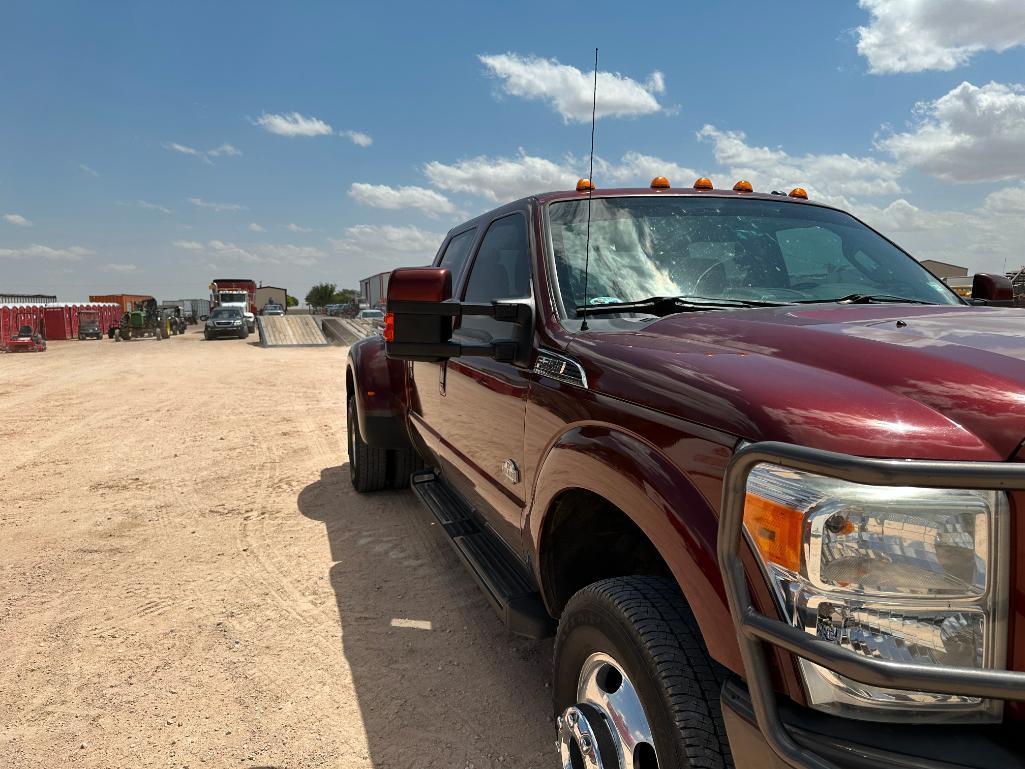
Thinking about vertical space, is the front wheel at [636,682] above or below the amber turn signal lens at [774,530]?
below

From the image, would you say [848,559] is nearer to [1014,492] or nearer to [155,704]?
[1014,492]

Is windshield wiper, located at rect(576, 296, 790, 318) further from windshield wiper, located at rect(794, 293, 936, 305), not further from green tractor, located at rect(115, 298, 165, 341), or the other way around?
green tractor, located at rect(115, 298, 165, 341)

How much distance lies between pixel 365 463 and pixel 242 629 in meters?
2.13

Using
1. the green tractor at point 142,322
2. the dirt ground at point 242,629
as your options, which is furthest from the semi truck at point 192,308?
the dirt ground at point 242,629

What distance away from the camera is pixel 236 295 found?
40375 millimetres

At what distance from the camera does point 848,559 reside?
115 cm

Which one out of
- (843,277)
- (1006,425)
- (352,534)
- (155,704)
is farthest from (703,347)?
(352,534)

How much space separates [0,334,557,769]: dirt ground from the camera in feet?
8.30

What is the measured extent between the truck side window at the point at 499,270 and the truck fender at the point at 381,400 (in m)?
1.31

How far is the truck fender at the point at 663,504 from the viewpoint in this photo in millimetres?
1376

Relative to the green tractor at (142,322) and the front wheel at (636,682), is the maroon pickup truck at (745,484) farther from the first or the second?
the green tractor at (142,322)

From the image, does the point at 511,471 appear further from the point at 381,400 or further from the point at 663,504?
the point at 381,400

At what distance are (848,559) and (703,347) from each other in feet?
2.40

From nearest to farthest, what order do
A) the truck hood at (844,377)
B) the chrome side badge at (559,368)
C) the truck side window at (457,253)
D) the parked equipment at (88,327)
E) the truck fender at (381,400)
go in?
the truck hood at (844,377), the chrome side badge at (559,368), the truck side window at (457,253), the truck fender at (381,400), the parked equipment at (88,327)
